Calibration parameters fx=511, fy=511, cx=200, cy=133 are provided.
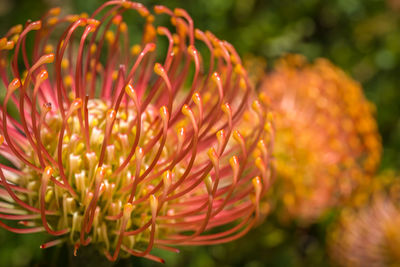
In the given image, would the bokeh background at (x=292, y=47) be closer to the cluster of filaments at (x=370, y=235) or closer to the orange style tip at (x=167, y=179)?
the cluster of filaments at (x=370, y=235)

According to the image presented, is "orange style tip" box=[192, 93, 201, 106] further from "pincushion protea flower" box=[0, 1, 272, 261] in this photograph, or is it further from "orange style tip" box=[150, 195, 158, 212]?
"orange style tip" box=[150, 195, 158, 212]

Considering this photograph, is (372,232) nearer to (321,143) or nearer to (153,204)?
(321,143)

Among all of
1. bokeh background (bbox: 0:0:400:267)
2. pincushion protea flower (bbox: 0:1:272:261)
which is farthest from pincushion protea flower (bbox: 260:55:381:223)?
pincushion protea flower (bbox: 0:1:272:261)

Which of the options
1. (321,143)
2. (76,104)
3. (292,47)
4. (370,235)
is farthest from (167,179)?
(292,47)

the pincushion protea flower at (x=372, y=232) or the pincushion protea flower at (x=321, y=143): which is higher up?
the pincushion protea flower at (x=321, y=143)

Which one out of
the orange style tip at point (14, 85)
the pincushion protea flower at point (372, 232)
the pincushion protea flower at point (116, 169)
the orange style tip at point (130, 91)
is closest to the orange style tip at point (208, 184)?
the pincushion protea flower at point (116, 169)

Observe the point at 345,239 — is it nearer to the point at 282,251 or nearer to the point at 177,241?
the point at 282,251
